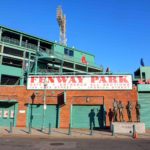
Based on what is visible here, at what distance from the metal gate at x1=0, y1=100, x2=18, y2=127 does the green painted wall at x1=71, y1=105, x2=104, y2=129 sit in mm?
7188

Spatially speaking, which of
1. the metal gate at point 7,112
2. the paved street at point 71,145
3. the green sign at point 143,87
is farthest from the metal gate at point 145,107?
the metal gate at point 7,112

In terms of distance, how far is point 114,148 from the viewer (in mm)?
14281

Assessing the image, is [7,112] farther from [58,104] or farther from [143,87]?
[143,87]

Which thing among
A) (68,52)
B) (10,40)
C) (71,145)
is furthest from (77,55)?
(71,145)

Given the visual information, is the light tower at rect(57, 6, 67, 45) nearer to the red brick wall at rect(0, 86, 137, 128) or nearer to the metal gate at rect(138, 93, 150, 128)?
the red brick wall at rect(0, 86, 137, 128)

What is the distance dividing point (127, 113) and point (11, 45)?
32206mm

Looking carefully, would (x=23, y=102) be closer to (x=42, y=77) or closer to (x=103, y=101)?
(x=42, y=77)

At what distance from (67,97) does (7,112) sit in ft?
25.3

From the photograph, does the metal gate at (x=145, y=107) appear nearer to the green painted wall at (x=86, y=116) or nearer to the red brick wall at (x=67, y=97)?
the red brick wall at (x=67, y=97)

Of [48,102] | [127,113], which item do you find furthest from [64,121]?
[127,113]

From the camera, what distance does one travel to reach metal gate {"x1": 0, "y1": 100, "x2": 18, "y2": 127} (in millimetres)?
Answer: 29609

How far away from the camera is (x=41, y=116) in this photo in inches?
1151

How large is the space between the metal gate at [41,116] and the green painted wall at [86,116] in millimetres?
2085

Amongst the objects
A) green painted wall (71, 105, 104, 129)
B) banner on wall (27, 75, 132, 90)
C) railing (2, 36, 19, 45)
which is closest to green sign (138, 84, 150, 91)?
banner on wall (27, 75, 132, 90)
